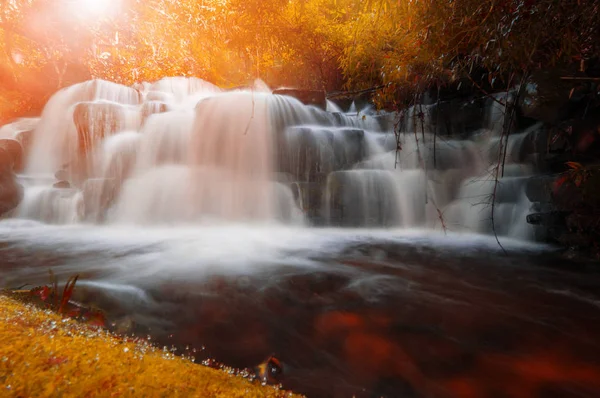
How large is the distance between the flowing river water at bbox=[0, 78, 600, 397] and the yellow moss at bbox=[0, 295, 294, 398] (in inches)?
22.3

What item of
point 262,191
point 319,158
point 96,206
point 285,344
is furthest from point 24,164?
point 285,344

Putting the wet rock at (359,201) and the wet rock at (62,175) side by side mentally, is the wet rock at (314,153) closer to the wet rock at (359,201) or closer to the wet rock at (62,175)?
the wet rock at (359,201)

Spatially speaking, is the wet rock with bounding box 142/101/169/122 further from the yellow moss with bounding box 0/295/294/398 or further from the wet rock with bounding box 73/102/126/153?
the yellow moss with bounding box 0/295/294/398

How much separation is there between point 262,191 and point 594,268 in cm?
590

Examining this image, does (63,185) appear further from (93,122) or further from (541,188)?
(541,188)

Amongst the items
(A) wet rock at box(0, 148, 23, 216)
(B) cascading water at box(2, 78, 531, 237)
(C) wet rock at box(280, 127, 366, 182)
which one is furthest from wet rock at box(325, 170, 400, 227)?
(A) wet rock at box(0, 148, 23, 216)

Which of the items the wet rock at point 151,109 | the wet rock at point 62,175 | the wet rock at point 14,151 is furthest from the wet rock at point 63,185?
the wet rock at point 151,109

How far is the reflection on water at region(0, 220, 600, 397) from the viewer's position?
1.63m

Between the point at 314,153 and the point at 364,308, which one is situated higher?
the point at 314,153

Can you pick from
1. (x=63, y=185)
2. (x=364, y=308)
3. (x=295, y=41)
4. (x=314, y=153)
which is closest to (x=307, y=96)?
(x=295, y=41)

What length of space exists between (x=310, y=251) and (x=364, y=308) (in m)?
2.18

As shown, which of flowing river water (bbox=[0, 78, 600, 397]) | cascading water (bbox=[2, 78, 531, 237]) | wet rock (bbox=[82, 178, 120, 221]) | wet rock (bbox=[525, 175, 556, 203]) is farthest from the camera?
wet rock (bbox=[82, 178, 120, 221])

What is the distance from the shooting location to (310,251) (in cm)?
462

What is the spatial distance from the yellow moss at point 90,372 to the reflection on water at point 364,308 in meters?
0.59
